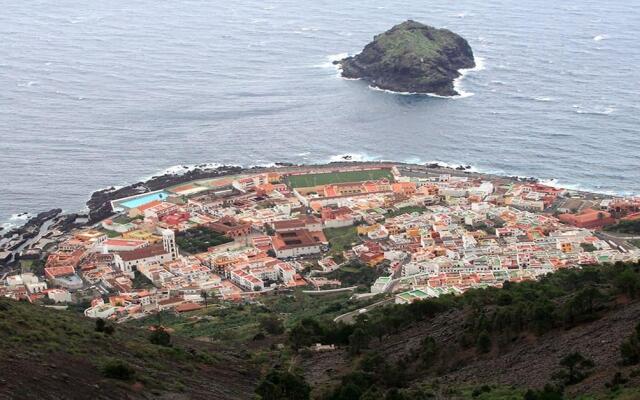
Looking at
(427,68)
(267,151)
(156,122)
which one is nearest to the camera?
(267,151)

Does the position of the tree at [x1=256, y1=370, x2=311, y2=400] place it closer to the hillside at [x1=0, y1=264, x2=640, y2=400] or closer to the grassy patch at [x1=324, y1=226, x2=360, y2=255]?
the hillside at [x1=0, y1=264, x2=640, y2=400]

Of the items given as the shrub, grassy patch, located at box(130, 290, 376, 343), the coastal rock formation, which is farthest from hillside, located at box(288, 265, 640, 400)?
the coastal rock formation

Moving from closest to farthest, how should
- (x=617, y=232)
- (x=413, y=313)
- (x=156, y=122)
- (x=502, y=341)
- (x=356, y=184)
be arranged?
(x=502, y=341) → (x=413, y=313) → (x=617, y=232) → (x=356, y=184) → (x=156, y=122)

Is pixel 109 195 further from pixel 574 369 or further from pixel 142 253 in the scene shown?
pixel 574 369

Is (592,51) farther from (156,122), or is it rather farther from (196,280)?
(196,280)

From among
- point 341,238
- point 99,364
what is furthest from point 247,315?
point 99,364

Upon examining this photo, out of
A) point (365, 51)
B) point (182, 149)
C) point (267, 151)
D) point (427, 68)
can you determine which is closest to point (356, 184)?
point (267, 151)

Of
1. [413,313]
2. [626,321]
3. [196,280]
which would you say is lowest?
[196,280]

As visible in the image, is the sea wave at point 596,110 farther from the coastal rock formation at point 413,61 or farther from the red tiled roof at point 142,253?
the red tiled roof at point 142,253
